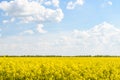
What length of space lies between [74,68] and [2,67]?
16.7 feet

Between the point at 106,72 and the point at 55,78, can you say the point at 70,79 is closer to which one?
the point at 55,78

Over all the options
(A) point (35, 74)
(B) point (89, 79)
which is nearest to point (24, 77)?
(A) point (35, 74)

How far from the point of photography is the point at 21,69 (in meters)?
23.5

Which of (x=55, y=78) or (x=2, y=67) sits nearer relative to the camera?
(x=55, y=78)

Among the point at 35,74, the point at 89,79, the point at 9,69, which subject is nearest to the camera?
the point at 89,79

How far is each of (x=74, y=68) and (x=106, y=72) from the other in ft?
6.72

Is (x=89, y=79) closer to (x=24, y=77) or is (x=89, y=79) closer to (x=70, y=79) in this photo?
(x=70, y=79)

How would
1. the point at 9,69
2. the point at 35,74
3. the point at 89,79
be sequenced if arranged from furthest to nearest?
the point at 9,69, the point at 35,74, the point at 89,79

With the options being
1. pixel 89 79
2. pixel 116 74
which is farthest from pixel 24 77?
pixel 116 74

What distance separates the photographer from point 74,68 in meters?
23.3

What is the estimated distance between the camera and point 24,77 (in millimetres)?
22516

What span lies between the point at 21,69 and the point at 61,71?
2.71 m

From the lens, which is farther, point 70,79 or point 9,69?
point 9,69

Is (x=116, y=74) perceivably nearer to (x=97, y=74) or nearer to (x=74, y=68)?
(x=97, y=74)
